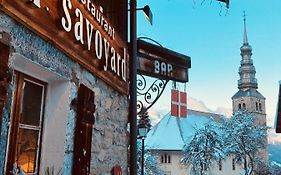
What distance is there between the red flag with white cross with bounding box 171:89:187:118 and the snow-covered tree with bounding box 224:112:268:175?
829 inches

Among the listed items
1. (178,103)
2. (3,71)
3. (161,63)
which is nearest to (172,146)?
(178,103)

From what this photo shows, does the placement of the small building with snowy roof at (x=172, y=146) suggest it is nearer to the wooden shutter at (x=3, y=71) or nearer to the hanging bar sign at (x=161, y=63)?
the hanging bar sign at (x=161, y=63)

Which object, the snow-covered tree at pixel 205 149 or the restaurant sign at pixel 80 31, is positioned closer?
the restaurant sign at pixel 80 31

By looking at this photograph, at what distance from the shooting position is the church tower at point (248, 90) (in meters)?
47.9

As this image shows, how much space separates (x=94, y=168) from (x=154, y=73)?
67.2 inches

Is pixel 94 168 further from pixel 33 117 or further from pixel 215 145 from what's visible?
pixel 215 145

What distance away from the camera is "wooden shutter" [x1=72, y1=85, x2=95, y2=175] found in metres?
2.22

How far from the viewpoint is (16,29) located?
5.41 ft

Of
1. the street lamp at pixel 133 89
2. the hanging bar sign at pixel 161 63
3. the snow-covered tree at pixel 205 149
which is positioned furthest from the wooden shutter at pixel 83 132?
the snow-covered tree at pixel 205 149

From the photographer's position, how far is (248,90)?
48375 millimetres

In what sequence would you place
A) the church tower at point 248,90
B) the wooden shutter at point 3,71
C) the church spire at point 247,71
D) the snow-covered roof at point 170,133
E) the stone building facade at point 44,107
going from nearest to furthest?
the wooden shutter at point 3,71 < the stone building facade at point 44,107 < the snow-covered roof at point 170,133 < the church spire at point 247,71 < the church tower at point 248,90

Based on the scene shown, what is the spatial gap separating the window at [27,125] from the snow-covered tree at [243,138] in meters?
23.4

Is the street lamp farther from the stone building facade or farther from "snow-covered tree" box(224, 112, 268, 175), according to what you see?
"snow-covered tree" box(224, 112, 268, 175)

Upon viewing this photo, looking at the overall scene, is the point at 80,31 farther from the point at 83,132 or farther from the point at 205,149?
the point at 205,149
